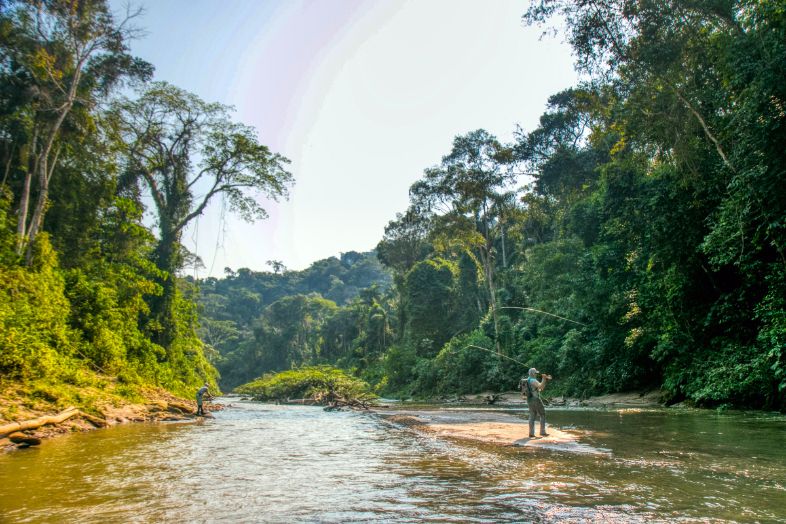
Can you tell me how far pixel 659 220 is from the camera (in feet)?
61.2

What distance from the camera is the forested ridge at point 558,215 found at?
14312 mm

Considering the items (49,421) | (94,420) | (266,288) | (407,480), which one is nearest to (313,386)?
(94,420)

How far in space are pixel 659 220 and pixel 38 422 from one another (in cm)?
2033

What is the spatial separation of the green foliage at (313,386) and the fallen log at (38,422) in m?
18.0

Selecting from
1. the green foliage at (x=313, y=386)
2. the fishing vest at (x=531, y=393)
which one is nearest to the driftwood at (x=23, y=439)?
the fishing vest at (x=531, y=393)

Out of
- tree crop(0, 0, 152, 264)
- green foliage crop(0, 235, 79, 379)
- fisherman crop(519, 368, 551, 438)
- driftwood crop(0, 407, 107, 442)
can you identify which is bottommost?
driftwood crop(0, 407, 107, 442)

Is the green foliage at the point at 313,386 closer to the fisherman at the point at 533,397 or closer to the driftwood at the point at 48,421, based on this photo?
the driftwood at the point at 48,421

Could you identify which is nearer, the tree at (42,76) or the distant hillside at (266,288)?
the tree at (42,76)

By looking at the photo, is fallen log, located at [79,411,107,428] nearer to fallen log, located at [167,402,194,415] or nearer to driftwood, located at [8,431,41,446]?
driftwood, located at [8,431,41,446]

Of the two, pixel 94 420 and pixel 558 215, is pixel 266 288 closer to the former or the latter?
pixel 558 215

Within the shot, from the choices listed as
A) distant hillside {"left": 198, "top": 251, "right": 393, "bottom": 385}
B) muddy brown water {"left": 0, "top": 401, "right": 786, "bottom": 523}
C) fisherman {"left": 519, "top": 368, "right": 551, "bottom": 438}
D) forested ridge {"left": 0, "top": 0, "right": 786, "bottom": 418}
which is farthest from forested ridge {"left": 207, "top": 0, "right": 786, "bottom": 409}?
distant hillside {"left": 198, "top": 251, "right": 393, "bottom": 385}

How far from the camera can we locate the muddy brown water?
5.08 m

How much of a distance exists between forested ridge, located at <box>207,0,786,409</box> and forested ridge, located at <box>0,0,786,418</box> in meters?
0.08

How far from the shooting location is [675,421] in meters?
13.3
